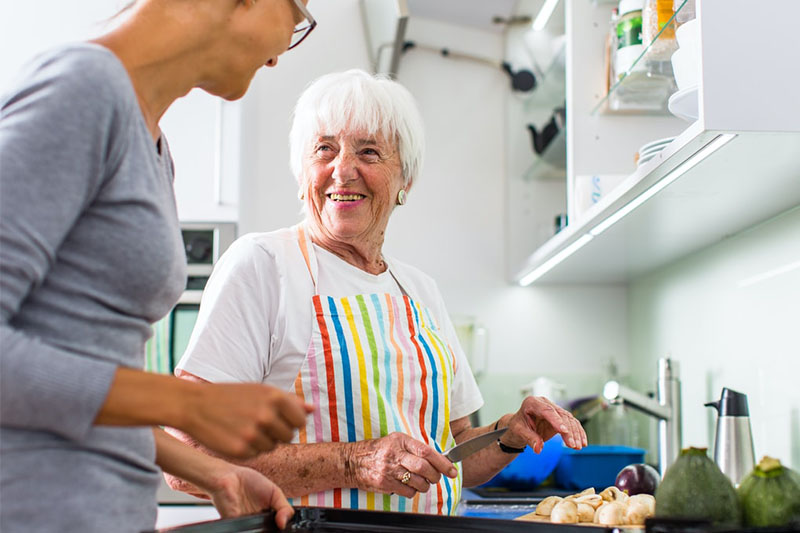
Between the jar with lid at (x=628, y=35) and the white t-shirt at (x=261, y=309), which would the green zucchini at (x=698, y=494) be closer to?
the white t-shirt at (x=261, y=309)

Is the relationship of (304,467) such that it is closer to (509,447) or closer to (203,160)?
(509,447)

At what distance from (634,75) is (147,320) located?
51.8 inches

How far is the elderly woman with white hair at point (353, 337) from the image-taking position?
113 cm

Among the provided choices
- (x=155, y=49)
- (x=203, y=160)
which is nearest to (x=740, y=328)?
(x=203, y=160)

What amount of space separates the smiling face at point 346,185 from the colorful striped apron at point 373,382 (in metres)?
0.05

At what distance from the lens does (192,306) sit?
224cm

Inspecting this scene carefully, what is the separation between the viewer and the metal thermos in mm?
1552

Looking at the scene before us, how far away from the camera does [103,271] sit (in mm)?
606

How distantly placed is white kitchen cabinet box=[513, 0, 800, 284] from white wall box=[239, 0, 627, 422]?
162 mm

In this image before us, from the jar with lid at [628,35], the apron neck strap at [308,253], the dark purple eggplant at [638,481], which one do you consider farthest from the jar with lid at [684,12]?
the dark purple eggplant at [638,481]

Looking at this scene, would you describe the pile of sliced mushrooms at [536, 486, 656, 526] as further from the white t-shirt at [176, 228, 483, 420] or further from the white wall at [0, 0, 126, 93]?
the white wall at [0, 0, 126, 93]

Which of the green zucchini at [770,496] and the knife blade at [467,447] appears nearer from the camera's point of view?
the green zucchini at [770,496]

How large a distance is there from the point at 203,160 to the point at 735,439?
1.48 m

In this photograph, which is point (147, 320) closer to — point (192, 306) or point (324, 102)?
point (324, 102)
